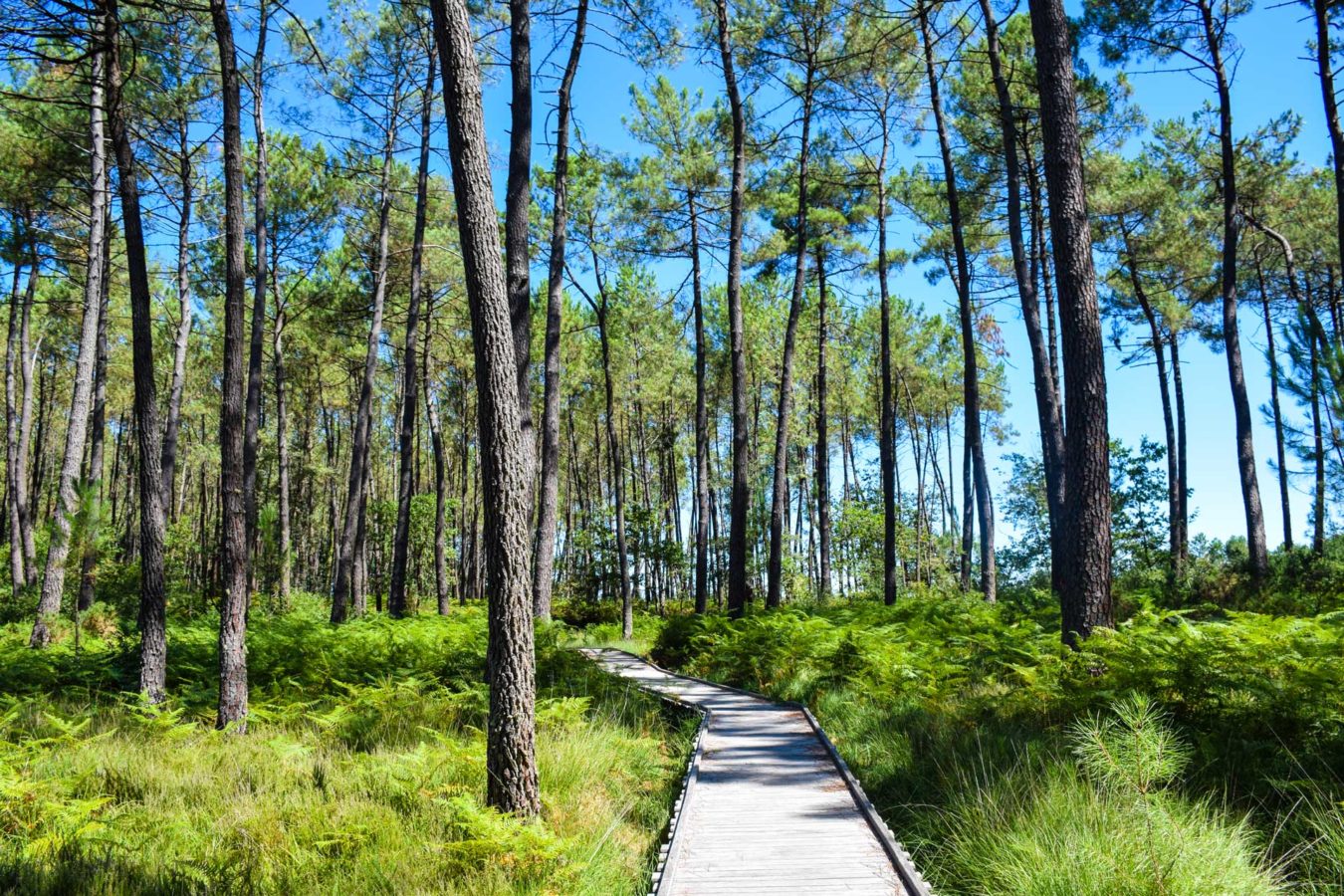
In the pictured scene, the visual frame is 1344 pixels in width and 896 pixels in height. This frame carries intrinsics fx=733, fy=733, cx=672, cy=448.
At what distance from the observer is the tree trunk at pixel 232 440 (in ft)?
23.0

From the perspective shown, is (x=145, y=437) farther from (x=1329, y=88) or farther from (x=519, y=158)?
(x=1329, y=88)

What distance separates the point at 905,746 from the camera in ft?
19.6

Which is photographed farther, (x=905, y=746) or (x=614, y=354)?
(x=614, y=354)

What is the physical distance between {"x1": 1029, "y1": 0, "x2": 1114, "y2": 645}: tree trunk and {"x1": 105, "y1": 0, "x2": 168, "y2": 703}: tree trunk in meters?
9.00

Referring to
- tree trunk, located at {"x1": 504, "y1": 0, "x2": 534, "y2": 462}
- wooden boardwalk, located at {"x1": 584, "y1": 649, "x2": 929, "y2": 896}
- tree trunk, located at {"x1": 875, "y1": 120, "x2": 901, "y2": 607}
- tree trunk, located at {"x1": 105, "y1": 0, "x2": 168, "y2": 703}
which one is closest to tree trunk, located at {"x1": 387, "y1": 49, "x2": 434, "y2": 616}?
tree trunk, located at {"x1": 504, "y1": 0, "x2": 534, "y2": 462}

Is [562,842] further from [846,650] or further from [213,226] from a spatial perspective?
[213,226]

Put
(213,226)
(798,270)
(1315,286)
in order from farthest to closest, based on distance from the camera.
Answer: (1315,286) < (213,226) < (798,270)

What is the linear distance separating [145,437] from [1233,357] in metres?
19.1

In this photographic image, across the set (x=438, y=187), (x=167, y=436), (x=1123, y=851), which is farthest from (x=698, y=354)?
(x=1123, y=851)

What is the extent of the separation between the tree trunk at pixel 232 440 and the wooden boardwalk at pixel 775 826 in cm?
455

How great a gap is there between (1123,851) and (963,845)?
0.87 metres

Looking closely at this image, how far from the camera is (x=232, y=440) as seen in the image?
23.3ft

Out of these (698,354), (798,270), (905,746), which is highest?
(798,270)

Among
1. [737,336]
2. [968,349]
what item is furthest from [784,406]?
[968,349]
